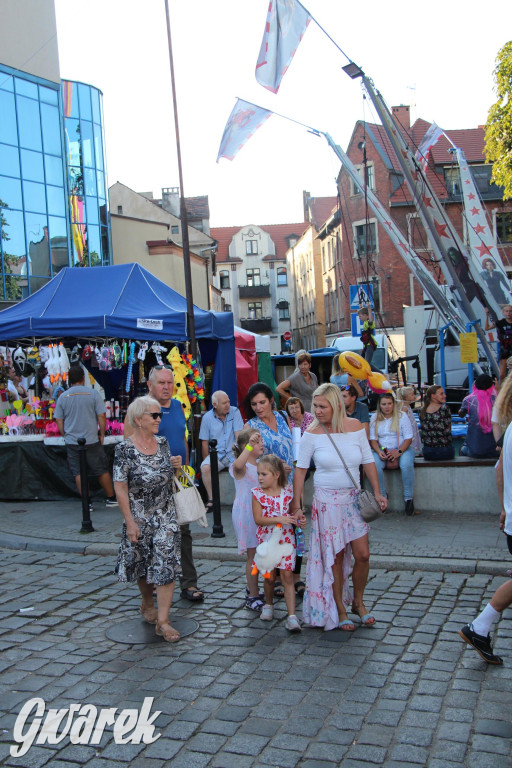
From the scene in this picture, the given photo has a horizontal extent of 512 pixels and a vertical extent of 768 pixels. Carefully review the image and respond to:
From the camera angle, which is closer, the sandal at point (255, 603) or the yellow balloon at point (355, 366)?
the sandal at point (255, 603)

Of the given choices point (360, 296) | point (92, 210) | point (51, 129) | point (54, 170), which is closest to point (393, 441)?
point (360, 296)

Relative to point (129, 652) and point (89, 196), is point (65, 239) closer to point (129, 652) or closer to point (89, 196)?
point (89, 196)

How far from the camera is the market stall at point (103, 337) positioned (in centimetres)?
1092

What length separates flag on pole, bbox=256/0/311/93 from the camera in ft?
37.1

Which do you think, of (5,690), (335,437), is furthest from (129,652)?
(335,437)


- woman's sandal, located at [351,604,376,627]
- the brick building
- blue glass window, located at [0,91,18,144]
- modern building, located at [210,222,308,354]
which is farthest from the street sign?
modern building, located at [210,222,308,354]

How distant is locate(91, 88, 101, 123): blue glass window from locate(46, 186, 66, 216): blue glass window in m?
5.11

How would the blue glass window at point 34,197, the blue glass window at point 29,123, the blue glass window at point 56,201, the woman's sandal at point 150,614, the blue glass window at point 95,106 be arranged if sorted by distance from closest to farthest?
the woman's sandal at point 150,614 → the blue glass window at point 29,123 → the blue glass window at point 34,197 → the blue glass window at point 56,201 → the blue glass window at point 95,106

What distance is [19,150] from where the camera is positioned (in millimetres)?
25156

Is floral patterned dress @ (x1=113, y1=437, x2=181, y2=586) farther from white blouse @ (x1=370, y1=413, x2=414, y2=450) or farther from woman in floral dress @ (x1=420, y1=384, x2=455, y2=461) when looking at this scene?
woman in floral dress @ (x1=420, y1=384, x2=455, y2=461)

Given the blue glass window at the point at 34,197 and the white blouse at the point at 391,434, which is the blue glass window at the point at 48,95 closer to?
the blue glass window at the point at 34,197

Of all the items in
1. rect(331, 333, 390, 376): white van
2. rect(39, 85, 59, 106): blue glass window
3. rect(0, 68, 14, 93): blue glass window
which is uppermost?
rect(39, 85, 59, 106): blue glass window

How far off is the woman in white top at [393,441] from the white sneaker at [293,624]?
148 inches

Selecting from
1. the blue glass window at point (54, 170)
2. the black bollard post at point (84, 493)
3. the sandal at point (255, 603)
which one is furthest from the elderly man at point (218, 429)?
the blue glass window at point (54, 170)
